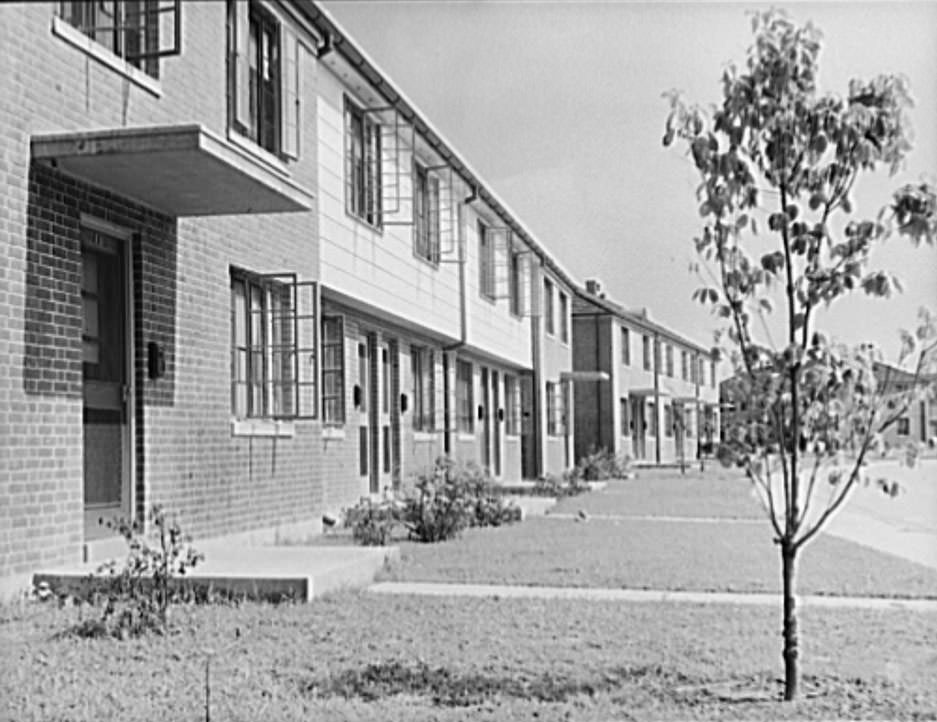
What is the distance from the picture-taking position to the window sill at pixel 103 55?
7086mm

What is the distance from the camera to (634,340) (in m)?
→ 23.7

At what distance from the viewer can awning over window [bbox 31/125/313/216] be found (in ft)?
23.0

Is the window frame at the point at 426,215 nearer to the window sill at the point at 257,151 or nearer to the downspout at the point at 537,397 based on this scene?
the window sill at the point at 257,151

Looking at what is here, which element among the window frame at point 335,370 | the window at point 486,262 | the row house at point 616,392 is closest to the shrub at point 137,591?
the window frame at point 335,370

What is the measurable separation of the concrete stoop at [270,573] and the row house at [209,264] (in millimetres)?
233

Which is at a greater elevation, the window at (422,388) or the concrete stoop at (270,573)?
the window at (422,388)

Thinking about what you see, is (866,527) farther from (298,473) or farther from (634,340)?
(634,340)

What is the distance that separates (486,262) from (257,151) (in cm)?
669

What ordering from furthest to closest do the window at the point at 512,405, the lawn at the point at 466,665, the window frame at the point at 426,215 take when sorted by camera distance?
the window at the point at 512,405 → the window frame at the point at 426,215 → the lawn at the point at 466,665

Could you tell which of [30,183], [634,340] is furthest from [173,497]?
[634,340]

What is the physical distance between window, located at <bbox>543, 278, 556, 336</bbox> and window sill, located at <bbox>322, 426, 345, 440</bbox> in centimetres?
979

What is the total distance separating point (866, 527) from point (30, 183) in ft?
28.6

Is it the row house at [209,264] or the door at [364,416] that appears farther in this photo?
the door at [364,416]

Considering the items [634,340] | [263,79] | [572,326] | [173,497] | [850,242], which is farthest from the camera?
[572,326]
